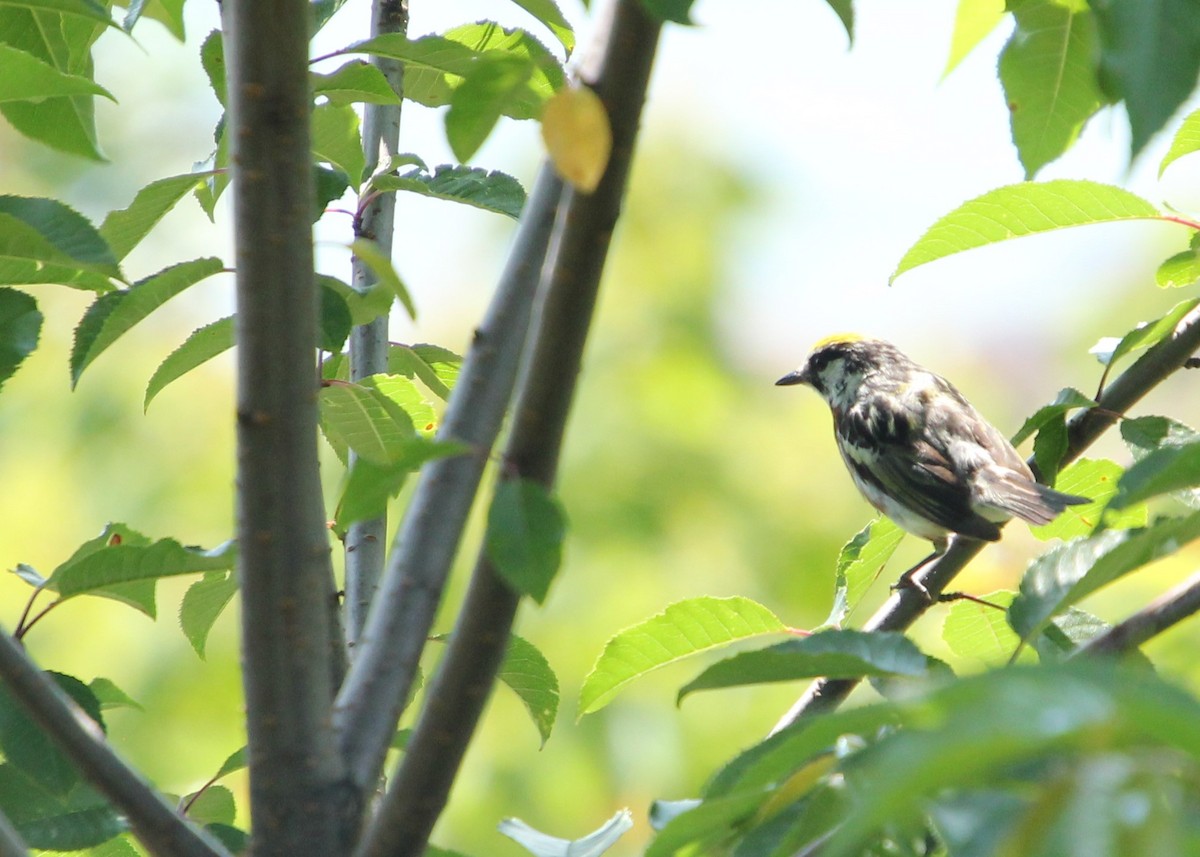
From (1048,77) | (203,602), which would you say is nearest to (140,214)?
(203,602)

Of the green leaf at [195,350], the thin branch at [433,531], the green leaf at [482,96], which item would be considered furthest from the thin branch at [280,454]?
the green leaf at [195,350]

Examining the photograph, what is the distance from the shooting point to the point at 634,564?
4988 millimetres

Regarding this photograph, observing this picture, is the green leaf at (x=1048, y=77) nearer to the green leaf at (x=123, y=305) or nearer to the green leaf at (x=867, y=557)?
the green leaf at (x=867, y=557)

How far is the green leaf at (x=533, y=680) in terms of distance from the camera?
6.18ft

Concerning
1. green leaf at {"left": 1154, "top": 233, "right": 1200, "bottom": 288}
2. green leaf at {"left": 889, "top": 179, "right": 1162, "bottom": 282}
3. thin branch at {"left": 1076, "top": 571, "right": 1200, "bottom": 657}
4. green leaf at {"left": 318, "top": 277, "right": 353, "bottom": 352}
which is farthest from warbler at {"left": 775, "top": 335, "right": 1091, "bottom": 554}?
green leaf at {"left": 318, "top": 277, "right": 353, "bottom": 352}

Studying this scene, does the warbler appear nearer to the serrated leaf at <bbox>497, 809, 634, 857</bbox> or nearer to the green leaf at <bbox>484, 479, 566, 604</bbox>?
the serrated leaf at <bbox>497, 809, 634, 857</bbox>

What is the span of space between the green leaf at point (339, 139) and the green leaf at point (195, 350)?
28 cm

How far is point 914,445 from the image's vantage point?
4.25 meters

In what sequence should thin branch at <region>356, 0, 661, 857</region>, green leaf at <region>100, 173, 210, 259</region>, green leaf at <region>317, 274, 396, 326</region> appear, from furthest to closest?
green leaf at <region>100, 173, 210, 259</region> → green leaf at <region>317, 274, 396, 326</region> → thin branch at <region>356, 0, 661, 857</region>

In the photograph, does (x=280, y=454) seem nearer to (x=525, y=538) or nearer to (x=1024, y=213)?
(x=525, y=538)

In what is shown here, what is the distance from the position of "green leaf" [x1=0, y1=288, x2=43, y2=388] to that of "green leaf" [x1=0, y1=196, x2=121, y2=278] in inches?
6.5

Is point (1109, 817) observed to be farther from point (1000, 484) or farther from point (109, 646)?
point (109, 646)

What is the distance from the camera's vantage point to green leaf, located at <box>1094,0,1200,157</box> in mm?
837

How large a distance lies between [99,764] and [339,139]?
1010 mm
